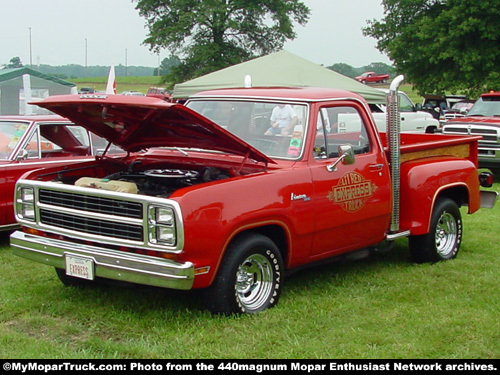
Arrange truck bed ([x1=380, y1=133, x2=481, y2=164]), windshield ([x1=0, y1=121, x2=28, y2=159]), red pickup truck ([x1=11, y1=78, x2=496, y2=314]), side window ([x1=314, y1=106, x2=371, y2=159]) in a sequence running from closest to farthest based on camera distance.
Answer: red pickup truck ([x1=11, y1=78, x2=496, y2=314]) → side window ([x1=314, y1=106, x2=371, y2=159]) → truck bed ([x1=380, y1=133, x2=481, y2=164]) → windshield ([x1=0, y1=121, x2=28, y2=159])

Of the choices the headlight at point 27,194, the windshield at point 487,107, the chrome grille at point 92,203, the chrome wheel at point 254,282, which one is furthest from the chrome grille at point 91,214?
the windshield at point 487,107

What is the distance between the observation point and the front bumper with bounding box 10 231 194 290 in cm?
453

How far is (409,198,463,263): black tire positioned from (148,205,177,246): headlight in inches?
128

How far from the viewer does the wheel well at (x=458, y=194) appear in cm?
733

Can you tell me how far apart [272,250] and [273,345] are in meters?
0.92

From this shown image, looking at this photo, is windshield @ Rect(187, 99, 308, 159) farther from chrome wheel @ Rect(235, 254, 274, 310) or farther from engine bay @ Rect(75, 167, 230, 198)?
chrome wheel @ Rect(235, 254, 274, 310)

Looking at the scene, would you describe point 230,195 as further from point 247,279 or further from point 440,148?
point 440,148

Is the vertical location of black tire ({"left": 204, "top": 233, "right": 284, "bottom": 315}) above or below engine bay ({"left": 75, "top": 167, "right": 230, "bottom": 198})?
below

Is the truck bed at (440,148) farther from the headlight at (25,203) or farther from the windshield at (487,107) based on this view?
the windshield at (487,107)

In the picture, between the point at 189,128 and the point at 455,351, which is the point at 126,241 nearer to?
the point at 189,128

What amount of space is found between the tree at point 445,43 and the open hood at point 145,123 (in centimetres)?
2231

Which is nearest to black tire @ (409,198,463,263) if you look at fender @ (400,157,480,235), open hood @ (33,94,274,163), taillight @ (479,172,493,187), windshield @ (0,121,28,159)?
fender @ (400,157,480,235)

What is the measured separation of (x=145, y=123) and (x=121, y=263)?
1.42m

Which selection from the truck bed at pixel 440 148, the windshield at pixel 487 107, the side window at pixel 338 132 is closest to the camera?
the side window at pixel 338 132
